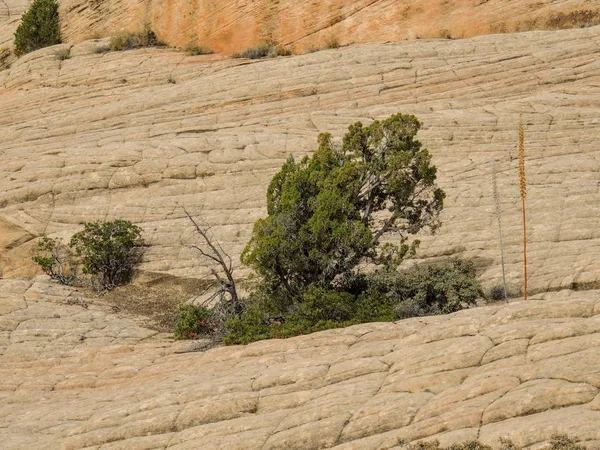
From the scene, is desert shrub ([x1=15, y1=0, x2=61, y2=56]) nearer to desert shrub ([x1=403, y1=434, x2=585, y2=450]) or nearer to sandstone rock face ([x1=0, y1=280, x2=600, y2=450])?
sandstone rock face ([x1=0, y1=280, x2=600, y2=450])

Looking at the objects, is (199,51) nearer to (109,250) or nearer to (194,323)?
(109,250)

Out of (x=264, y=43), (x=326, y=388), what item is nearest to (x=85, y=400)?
(x=326, y=388)

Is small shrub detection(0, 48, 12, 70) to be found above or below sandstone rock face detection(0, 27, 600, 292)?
above

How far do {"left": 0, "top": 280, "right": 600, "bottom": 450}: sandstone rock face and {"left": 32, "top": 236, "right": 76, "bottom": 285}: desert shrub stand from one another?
8.52 metres

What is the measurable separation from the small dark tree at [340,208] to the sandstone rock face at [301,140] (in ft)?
8.62

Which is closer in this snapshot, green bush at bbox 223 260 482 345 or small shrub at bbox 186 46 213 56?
green bush at bbox 223 260 482 345

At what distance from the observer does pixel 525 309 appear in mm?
20156

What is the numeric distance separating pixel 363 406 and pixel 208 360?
22.5 ft

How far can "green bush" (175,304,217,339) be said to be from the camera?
2838 centimetres

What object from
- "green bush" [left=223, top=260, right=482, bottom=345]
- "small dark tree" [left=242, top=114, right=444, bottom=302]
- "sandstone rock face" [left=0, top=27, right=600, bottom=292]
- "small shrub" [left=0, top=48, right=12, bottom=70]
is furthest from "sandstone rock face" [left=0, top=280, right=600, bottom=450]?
"small shrub" [left=0, top=48, right=12, bottom=70]

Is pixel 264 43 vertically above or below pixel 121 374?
above

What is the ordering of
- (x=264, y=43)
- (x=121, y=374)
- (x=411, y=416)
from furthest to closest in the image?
(x=264, y=43)
(x=121, y=374)
(x=411, y=416)

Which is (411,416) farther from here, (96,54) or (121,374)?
(96,54)

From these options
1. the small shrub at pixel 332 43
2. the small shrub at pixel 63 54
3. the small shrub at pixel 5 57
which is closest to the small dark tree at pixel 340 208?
the small shrub at pixel 332 43
